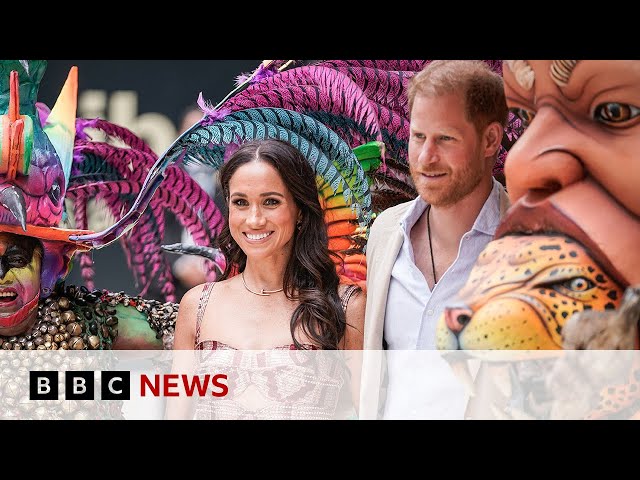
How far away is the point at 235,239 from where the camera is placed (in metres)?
4.21

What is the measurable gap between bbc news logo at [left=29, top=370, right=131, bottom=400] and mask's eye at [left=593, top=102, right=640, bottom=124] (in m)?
2.21

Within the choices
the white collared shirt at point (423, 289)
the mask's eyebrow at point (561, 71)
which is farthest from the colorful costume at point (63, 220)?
the mask's eyebrow at point (561, 71)

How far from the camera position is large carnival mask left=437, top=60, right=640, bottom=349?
3824 millimetres

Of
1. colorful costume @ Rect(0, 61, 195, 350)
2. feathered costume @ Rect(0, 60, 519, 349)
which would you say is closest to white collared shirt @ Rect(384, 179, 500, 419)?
feathered costume @ Rect(0, 60, 519, 349)

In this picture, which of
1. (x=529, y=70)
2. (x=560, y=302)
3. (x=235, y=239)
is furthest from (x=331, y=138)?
(x=560, y=302)

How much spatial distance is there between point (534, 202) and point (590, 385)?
736 millimetres

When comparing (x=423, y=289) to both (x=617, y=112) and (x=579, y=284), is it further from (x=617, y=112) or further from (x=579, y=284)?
(x=617, y=112)

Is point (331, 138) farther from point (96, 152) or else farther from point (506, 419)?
point (506, 419)

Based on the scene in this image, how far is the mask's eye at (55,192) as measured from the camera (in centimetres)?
434

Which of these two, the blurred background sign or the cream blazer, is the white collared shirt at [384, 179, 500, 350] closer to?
the cream blazer

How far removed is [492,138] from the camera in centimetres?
403

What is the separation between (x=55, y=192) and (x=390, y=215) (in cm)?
142

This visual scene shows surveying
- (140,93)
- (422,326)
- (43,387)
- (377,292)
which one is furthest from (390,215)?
(43,387)

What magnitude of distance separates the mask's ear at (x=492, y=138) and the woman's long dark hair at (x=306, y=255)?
2.32ft
